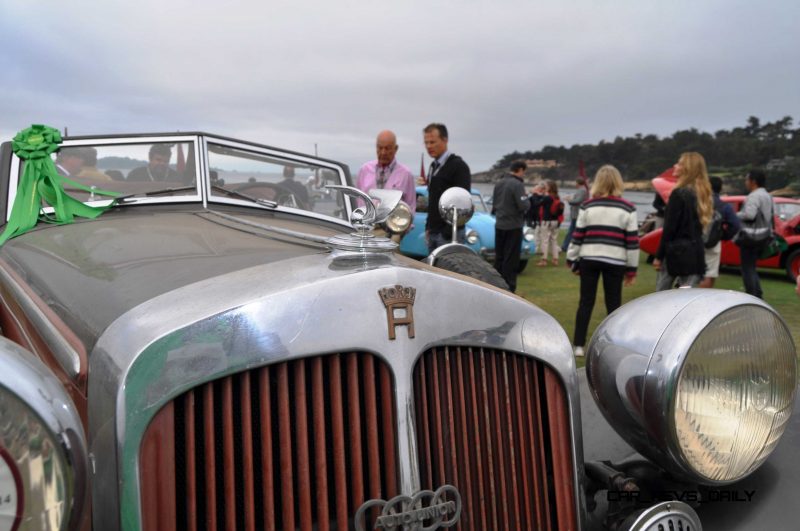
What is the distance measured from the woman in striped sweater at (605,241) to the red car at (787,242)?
Answer: 475cm

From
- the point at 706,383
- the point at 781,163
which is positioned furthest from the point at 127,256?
the point at 781,163

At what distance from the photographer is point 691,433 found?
142 centimetres

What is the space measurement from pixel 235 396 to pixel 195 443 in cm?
11

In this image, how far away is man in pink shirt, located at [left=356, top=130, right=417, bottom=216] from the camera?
4961 mm

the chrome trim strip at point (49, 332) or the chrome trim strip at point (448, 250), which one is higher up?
the chrome trim strip at point (448, 250)

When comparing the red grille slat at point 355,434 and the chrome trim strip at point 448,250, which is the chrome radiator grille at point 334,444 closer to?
the red grille slat at point 355,434

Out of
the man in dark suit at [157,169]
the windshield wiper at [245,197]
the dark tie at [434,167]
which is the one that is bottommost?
the windshield wiper at [245,197]

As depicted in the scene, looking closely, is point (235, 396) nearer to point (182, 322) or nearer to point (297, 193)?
point (182, 322)

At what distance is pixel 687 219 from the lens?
5055 millimetres

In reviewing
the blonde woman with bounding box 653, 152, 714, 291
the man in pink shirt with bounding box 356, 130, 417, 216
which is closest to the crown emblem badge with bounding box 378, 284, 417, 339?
the man in pink shirt with bounding box 356, 130, 417, 216

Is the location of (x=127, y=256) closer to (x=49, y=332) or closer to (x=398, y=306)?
(x=49, y=332)

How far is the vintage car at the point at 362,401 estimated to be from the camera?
3.58ft

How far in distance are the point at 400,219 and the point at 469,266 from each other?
0.39m

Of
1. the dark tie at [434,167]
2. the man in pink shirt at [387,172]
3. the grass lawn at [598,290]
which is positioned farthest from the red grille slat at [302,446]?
the grass lawn at [598,290]
